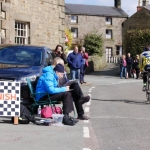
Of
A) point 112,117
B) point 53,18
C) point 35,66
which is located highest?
point 53,18

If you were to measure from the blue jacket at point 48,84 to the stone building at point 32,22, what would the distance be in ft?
43.9

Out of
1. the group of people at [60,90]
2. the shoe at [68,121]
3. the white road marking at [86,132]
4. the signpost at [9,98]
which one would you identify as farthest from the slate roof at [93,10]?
the white road marking at [86,132]

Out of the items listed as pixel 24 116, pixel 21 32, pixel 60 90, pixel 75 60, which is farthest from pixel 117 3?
pixel 24 116

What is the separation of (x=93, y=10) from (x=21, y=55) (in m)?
75.7

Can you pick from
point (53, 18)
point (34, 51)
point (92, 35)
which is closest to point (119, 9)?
point (92, 35)

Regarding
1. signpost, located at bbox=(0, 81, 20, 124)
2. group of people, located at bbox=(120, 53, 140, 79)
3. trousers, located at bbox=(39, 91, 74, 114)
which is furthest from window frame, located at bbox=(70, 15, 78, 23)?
signpost, located at bbox=(0, 81, 20, 124)

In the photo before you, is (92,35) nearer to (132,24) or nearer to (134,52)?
(132,24)

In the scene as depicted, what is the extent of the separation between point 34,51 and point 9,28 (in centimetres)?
1108

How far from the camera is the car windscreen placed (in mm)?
12930

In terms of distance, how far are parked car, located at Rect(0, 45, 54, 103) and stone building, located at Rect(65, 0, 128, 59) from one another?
7106 cm

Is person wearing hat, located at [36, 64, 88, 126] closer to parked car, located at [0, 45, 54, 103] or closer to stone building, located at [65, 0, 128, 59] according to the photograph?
parked car, located at [0, 45, 54, 103]

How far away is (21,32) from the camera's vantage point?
25.8 meters

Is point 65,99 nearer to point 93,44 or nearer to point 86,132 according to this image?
point 86,132

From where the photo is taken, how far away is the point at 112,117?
1195 centimetres
